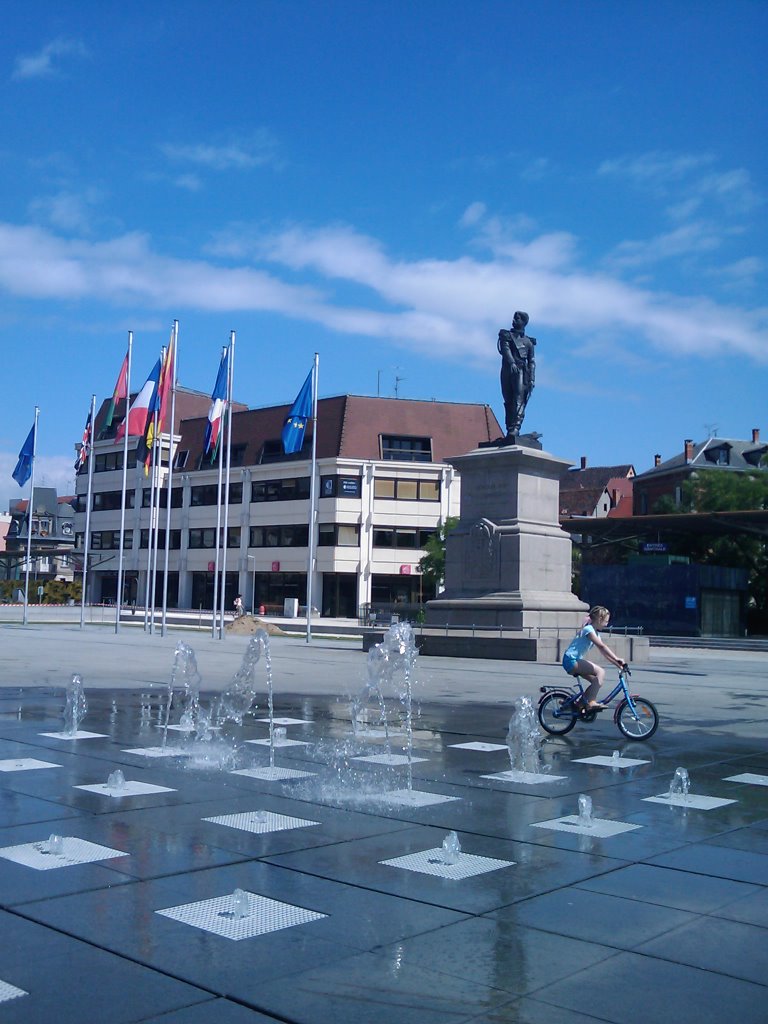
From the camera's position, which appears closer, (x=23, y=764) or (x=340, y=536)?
(x=23, y=764)

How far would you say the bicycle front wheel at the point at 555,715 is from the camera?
13156 mm

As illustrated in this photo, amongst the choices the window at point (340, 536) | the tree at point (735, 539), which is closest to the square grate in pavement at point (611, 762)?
the tree at point (735, 539)

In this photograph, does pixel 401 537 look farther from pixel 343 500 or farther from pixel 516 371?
pixel 516 371

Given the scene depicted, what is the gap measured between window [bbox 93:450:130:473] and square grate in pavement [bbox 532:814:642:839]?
84546 millimetres

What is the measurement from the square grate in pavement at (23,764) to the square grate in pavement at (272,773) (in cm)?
166

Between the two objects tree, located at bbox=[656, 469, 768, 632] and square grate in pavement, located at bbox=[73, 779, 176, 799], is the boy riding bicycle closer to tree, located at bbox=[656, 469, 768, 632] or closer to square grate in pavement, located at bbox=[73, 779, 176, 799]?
square grate in pavement, located at bbox=[73, 779, 176, 799]

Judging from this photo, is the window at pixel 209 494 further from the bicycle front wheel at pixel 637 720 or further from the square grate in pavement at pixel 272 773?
the square grate in pavement at pixel 272 773

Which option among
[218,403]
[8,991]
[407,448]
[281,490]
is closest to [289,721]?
[8,991]

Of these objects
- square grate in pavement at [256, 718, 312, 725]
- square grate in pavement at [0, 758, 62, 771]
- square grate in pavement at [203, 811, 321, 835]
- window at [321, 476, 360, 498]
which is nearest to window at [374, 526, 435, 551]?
window at [321, 476, 360, 498]

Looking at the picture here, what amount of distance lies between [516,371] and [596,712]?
1757 cm

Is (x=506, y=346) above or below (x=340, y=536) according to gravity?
above

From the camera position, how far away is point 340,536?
74875 mm

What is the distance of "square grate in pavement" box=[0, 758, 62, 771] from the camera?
376 inches

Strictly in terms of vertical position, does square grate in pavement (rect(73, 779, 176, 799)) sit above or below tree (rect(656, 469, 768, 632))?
below
